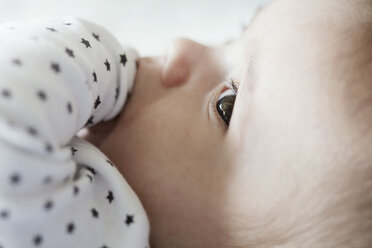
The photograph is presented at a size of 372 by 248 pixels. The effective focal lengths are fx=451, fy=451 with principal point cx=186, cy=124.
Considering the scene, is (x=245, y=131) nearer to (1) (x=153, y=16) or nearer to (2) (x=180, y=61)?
(2) (x=180, y=61)

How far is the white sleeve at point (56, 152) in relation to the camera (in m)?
0.44

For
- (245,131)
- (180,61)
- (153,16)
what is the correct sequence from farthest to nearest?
(153,16), (180,61), (245,131)

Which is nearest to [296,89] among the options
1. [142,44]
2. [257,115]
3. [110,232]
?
[257,115]

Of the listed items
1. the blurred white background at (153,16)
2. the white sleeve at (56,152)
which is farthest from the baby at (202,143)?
the blurred white background at (153,16)

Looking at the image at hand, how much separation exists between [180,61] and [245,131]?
0.18m

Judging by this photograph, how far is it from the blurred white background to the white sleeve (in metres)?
0.44

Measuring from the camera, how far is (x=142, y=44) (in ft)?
3.54

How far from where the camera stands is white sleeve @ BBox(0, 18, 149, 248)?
0.44m

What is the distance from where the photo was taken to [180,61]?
27.5 inches

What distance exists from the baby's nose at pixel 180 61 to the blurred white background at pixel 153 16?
31cm

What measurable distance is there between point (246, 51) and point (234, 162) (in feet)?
0.58

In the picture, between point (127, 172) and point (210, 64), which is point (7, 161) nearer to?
point (127, 172)

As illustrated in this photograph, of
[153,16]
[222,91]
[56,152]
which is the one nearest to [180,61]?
[222,91]

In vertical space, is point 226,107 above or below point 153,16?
below
